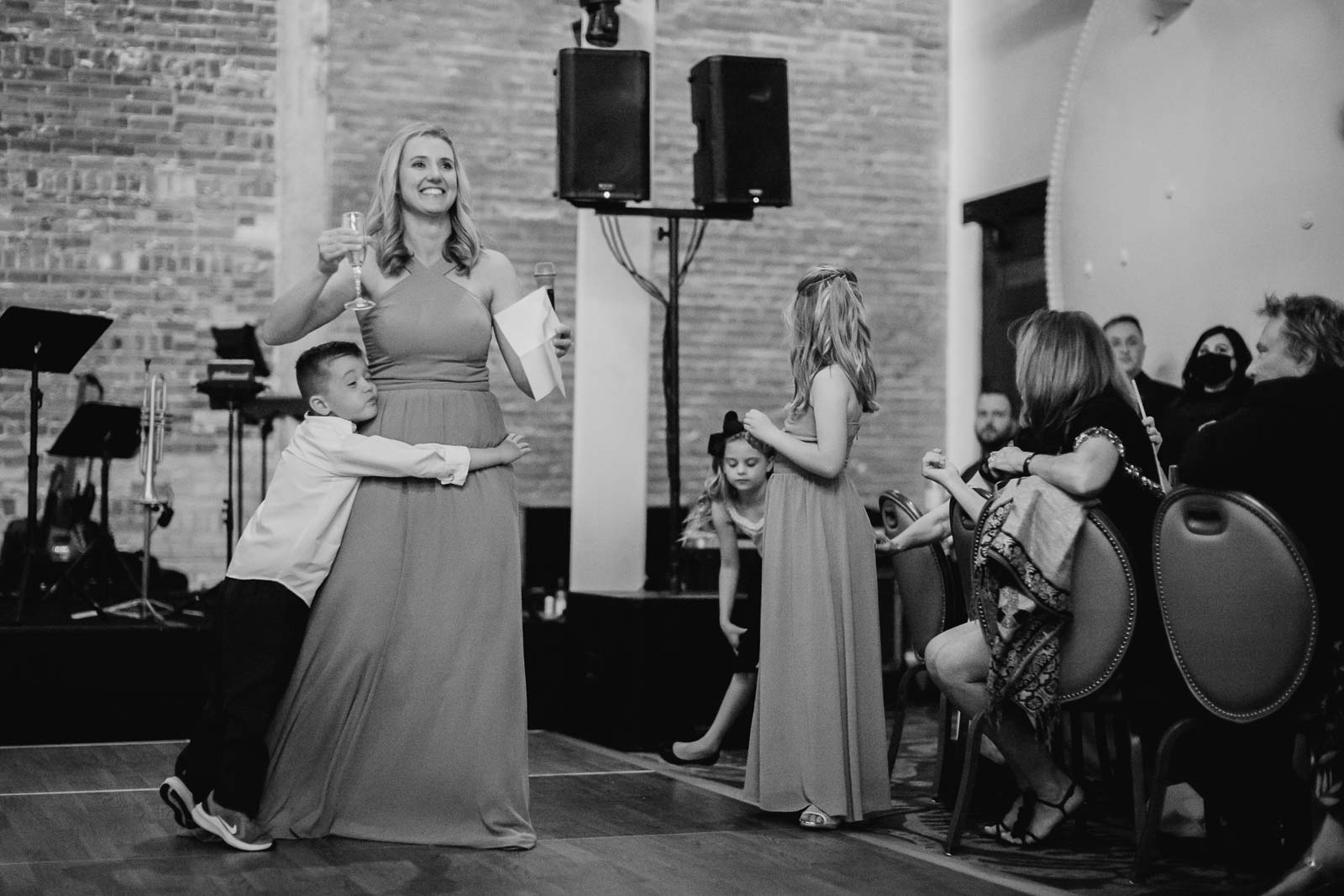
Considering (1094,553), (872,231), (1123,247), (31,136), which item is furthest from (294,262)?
(1094,553)

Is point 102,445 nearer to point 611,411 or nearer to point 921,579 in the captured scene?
point 611,411

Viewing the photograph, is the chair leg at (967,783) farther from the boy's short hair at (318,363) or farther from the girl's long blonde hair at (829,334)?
the boy's short hair at (318,363)

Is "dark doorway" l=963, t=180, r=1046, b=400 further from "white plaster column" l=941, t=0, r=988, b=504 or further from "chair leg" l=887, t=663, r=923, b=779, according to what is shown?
"chair leg" l=887, t=663, r=923, b=779

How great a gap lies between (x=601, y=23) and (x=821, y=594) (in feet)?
9.98

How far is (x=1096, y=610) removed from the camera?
10.7 ft

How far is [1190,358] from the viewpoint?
539cm

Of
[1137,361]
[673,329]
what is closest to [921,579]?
[673,329]

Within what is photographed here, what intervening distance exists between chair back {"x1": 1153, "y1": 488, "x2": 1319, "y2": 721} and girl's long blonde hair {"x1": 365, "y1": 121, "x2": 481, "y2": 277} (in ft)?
5.36

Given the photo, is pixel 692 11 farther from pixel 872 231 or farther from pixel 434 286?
Answer: pixel 434 286

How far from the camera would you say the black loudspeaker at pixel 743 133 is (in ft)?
18.6

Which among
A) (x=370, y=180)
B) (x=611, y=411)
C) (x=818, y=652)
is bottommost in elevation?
(x=818, y=652)

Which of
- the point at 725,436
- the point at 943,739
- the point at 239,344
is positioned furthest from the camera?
the point at 239,344

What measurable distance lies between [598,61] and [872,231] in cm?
309

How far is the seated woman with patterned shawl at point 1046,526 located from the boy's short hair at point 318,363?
1.35 m
